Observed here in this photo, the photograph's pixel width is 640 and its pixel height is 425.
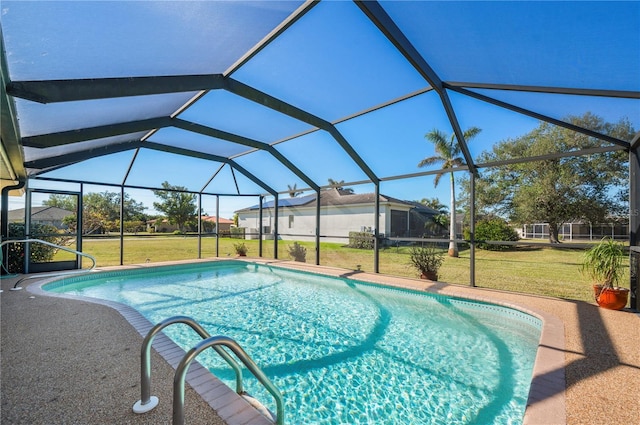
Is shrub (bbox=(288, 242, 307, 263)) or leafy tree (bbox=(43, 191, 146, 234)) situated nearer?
leafy tree (bbox=(43, 191, 146, 234))

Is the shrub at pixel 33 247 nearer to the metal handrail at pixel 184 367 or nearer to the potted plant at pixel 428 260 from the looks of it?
the metal handrail at pixel 184 367

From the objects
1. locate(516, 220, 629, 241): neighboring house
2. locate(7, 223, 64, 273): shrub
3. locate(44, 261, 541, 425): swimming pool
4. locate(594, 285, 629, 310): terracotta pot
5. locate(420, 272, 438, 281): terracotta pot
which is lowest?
locate(44, 261, 541, 425): swimming pool

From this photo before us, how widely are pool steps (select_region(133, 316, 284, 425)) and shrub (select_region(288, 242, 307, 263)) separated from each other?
338 inches

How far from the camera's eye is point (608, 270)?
472cm

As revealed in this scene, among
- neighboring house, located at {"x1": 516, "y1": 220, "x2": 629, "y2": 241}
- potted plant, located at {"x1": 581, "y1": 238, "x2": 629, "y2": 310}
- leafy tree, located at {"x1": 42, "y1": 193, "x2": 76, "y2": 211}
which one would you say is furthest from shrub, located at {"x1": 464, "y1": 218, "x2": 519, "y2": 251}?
leafy tree, located at {"x1": 42, "y1": 193, "x2": 76, "y2": 211}

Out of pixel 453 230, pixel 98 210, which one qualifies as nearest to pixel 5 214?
pixel 98 210

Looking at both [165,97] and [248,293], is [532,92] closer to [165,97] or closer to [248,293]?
[165,97]

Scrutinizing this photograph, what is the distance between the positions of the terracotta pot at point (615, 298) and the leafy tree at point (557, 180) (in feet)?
6.28

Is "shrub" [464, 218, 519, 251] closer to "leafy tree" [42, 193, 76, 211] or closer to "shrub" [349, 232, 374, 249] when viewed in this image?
"shrub" [349, 232, 374, 249]

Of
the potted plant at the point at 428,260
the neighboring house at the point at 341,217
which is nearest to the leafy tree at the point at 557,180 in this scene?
the neighboring house at the point at 341,217

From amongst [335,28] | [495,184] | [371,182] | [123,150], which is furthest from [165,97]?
[495,184]

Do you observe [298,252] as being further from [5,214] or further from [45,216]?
[5,214]

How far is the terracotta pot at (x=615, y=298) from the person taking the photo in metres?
4.74

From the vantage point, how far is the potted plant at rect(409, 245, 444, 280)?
7516 millimetres
